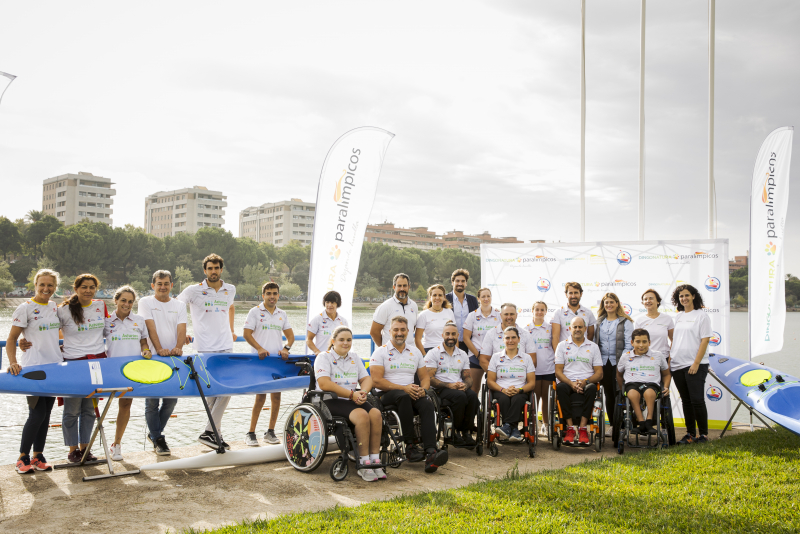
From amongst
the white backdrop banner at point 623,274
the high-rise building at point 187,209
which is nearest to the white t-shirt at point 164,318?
the white backdrop banner at point 623,274

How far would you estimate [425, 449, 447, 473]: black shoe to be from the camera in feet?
14.5

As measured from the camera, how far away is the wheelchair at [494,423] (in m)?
5.06

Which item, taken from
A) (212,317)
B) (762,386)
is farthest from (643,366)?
(212,317)

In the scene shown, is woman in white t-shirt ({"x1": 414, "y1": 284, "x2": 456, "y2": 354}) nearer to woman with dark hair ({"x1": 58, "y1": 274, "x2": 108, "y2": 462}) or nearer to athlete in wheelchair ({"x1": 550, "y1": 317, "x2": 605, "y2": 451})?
athlete in wheelchair ({"x1": 550, "y1": 317, "x2": 605, "y2": 451})

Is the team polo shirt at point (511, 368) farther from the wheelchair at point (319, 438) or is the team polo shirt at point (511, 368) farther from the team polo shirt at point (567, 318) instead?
the wheelchair at point (319, 438)

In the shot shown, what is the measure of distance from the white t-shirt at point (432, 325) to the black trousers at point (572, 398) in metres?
1.16

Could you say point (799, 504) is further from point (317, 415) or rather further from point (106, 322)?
point (106, 322)

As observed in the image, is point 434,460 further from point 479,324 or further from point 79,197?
point 79,197

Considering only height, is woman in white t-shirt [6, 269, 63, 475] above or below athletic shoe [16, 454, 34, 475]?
above

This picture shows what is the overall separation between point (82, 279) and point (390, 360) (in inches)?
93.1

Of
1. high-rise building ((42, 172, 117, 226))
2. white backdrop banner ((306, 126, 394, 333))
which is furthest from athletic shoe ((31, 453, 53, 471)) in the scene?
high-rise building ((42, 172, 117, 226))

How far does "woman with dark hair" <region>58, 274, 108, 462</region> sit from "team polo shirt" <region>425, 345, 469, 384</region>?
261 cm

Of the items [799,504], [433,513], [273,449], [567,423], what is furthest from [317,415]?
[799,504]

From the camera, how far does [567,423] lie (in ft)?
17.4
